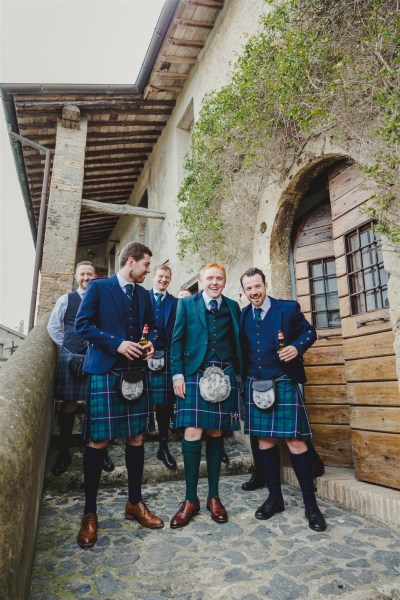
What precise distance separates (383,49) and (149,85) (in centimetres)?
670

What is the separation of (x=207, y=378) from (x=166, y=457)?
4.70ft

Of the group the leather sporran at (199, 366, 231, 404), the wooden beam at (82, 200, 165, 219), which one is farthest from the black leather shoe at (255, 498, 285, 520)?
the wooden beam at (82, 200, 165, 219)

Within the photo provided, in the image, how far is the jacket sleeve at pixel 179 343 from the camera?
307cm

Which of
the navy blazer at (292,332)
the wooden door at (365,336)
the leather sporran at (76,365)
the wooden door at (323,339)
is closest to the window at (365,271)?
the wooden door at (365,336)

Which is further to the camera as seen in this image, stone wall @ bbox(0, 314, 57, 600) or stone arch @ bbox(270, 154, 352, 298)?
stone arch @ bbox(270, 154, 352, 298)

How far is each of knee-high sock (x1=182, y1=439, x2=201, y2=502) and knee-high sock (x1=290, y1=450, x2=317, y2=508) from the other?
73 cm

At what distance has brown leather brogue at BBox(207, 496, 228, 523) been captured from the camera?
2862mm

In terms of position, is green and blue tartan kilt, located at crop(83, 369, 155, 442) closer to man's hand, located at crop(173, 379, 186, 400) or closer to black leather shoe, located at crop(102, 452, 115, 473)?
man's hand, located at crop(173, 379, 186, 400)

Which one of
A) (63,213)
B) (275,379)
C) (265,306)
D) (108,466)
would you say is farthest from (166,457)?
(63,213)

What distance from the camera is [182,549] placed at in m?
2.46

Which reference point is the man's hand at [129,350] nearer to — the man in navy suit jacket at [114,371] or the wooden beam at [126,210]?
the man in navy suit jacket at [114,371]

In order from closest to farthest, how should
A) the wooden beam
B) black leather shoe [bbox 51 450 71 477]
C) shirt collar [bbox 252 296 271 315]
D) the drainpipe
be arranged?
shirt collar [bbox 252 296 271 315]
black leather shoe [bbox 51 450 71 477]
the drainpipe
the wooden beam

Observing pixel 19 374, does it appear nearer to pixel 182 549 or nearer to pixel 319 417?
pixel 182 549

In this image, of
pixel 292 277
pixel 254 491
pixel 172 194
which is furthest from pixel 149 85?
pixel 254 491
